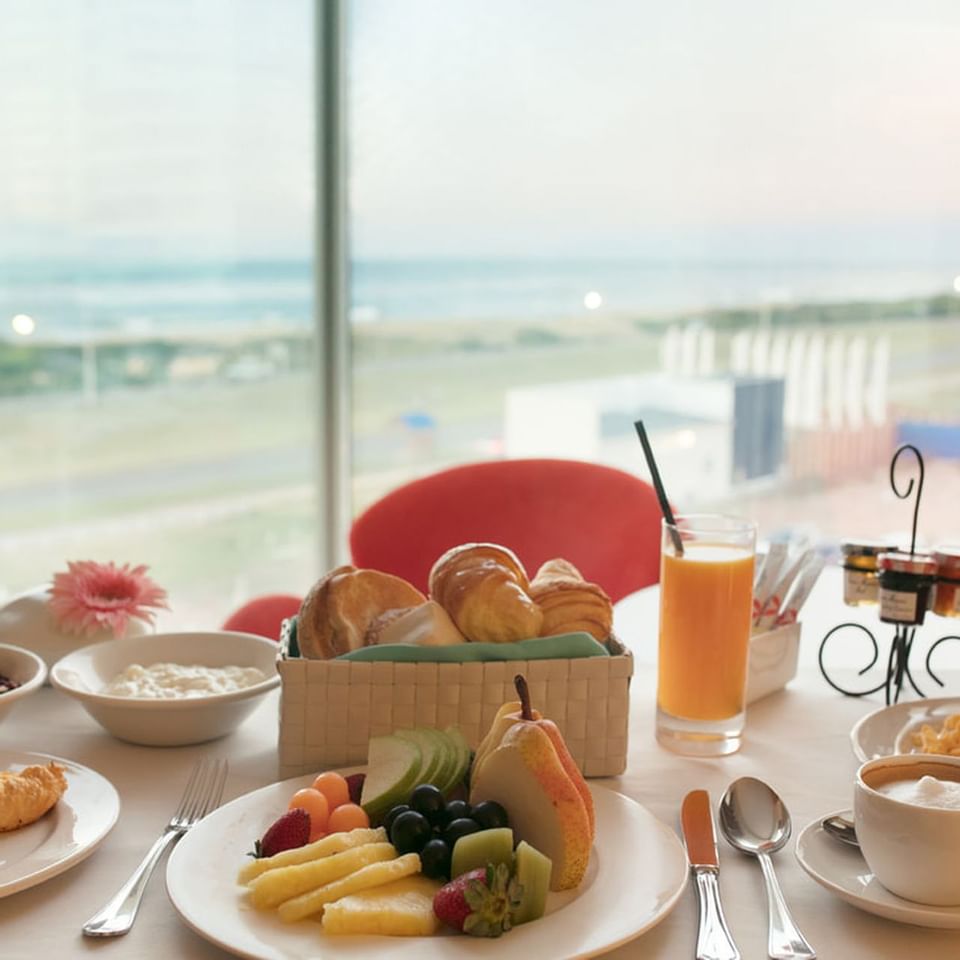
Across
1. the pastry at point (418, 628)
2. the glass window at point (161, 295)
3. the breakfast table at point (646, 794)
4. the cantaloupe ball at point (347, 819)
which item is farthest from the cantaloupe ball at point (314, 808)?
the glass window at point (161, 295)

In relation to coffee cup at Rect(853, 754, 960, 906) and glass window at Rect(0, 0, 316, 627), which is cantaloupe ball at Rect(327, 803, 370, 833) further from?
glass window at Rect(0, 0, 316, 627)

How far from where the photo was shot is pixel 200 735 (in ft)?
3.77

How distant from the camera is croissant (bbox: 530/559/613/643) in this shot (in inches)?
43.3

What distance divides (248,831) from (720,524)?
0.54 m

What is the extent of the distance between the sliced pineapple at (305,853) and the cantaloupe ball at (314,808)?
0.05m

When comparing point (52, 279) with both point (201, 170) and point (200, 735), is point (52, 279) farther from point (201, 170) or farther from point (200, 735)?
point (200, 735)

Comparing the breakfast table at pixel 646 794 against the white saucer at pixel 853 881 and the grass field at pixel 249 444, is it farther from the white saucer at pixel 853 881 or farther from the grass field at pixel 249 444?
the grass field at pixel 249 444

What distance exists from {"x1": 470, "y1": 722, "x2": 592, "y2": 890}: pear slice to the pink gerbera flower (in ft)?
2.02

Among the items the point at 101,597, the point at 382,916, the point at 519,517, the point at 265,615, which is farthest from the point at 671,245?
the point at 382,916

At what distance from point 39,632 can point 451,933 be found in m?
0.71

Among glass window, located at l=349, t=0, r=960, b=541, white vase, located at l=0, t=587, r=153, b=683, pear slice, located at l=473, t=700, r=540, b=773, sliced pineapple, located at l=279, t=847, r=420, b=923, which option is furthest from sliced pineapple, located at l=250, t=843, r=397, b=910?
glass window, located at l=349, t=0, r=960, b=541

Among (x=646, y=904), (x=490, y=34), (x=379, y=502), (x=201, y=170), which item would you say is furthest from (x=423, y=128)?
(x=646, y=904)

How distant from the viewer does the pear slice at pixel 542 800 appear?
0.83m

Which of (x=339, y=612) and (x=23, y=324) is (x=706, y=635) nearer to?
(x=339, y=612)
